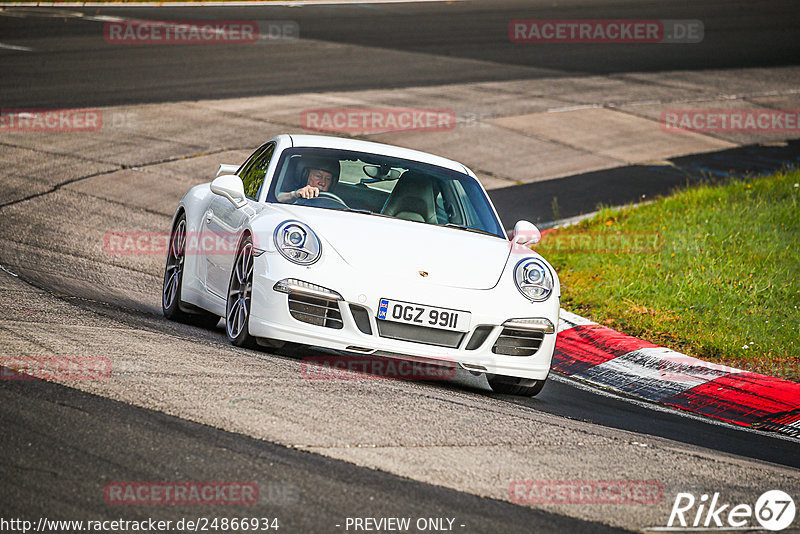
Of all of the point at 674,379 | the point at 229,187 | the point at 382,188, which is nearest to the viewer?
the point at 229,187

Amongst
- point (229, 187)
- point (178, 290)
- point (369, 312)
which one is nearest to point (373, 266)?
point (369, 312)

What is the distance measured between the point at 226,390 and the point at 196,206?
3.17m

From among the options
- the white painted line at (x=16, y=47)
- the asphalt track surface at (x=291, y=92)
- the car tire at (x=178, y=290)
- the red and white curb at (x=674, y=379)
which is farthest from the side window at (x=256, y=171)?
the white painted line at (x=16, y=47)

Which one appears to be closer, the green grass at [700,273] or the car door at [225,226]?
the car door at [225,226]

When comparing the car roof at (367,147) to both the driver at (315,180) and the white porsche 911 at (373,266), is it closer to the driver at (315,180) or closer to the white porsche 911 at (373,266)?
the white porsche 911 at (373,266)

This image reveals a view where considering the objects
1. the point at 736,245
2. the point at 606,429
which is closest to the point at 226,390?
the point at 606,429

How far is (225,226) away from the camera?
743 centimetres

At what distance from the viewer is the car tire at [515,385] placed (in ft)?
22.5

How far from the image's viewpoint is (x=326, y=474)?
442cm

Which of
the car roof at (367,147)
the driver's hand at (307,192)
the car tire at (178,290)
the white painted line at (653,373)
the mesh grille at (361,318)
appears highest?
the car roof at (367,147)

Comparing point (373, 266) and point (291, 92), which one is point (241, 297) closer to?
point (373, 266)

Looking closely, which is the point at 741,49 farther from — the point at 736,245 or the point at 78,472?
the point at 78,472

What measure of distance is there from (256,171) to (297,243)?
1.61 m

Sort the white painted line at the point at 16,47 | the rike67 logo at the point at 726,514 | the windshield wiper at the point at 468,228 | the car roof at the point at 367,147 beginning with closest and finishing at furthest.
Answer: the rike67 logo at the point at 726,514 < the windshield wiper at the point at 468,228 < the car roof at the point at 367,147 < the white painted line at the point at 16,47
